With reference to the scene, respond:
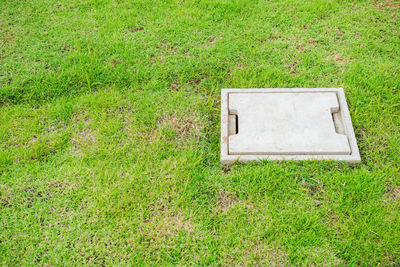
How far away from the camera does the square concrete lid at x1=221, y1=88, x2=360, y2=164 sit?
10.00 feet

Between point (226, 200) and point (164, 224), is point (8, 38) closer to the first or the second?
point (164, 224)

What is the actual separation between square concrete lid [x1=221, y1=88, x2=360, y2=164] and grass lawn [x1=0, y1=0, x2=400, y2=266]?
0.43 ft

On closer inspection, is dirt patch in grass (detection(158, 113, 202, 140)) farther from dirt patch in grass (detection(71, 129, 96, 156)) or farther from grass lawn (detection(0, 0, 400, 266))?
dirt patch in grass (detection(71, 129, 96, 156))

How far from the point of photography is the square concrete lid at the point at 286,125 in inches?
120

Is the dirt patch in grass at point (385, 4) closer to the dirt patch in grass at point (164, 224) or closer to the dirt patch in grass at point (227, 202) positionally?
the dirt patch in grass at point (227, 202)

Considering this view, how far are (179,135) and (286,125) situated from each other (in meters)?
1.03

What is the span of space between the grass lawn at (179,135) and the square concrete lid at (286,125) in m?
0.13

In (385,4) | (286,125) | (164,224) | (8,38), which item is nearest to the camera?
(164,224)

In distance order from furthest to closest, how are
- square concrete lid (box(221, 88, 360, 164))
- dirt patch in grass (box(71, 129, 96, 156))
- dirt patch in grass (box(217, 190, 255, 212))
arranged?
dirt patch in grass (box(71, 129, 96, 156)) < square concrete lid (box(221, 88, 360, 164)) < dirt patch in grass (box(217, 190, 255, 212))

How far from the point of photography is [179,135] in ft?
10.9

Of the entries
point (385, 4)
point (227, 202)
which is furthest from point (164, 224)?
point (385, 4)

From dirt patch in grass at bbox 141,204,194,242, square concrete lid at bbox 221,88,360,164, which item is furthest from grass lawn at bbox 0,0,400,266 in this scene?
square concrete lid at bbox 221,88,360,164

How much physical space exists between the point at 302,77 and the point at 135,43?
2085mm

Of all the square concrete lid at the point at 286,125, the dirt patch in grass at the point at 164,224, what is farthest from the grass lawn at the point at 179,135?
the square concrete lid at the point at 286,125
